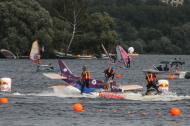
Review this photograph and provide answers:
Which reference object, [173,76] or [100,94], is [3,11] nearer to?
[173,76]

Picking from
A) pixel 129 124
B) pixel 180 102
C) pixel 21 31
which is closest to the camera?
pixel 129 124

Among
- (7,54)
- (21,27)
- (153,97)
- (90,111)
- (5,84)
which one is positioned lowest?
(90,111)

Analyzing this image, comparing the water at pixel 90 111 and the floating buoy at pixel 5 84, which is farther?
the floating buoy at pixel 5 84

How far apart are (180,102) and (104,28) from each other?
8422cm

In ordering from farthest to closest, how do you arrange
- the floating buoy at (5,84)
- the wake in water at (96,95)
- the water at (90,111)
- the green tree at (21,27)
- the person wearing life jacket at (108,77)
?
the green tree at (21,27)
the floating buoy at (5,84)
the person wearing life jacket at (108,77)
the wake in water at (96,95)
the water at (90,111)

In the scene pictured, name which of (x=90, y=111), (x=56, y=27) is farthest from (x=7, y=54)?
(x=90, y=111)

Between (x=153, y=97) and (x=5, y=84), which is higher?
(x=5, y=84)

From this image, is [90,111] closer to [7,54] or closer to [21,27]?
[21,27]

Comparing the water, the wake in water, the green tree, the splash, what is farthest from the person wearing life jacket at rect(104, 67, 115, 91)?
the green tree

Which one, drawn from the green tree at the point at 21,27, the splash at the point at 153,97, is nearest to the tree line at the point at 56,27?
the green tree at the point at 21,27

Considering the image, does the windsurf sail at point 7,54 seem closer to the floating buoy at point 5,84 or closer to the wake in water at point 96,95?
the floating buoy at point 5,84

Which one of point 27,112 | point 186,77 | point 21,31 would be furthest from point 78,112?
point 21,31

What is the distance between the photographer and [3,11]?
114 m

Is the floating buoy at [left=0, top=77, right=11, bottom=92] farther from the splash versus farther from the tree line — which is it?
the tree line
